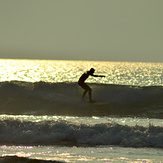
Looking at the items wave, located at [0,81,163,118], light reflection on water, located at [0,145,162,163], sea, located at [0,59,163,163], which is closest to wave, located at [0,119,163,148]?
sea, located at [0,59,163,163]

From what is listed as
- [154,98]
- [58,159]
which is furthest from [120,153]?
[154,98]

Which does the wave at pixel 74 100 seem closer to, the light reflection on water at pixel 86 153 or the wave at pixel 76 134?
the wave at pixel 76 134

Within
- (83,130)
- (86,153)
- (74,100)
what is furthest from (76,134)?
(74,100)

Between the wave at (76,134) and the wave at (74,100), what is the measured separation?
6461 millimetres

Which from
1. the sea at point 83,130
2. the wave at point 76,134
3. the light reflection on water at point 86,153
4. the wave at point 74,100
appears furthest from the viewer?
the wave at point 74,100

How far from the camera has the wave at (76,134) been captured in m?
13.3

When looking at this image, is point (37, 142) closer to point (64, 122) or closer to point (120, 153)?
point (64, 122)

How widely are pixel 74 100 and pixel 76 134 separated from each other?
1018 centimetres

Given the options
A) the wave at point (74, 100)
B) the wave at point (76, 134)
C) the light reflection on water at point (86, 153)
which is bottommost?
the light reflection on water at point (86, 153)

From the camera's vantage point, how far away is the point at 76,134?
46.0ft

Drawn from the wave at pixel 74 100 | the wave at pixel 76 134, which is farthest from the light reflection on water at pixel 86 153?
the wave at pixel 74 100

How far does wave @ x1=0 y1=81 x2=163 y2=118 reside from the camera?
2202 centimetres

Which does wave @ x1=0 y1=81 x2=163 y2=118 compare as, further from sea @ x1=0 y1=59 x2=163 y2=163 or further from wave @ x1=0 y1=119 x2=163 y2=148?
wave @ x1=0 y1=119 x2=163 y2=148

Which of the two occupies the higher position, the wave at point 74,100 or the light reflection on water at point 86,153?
the wave at point 74,100
